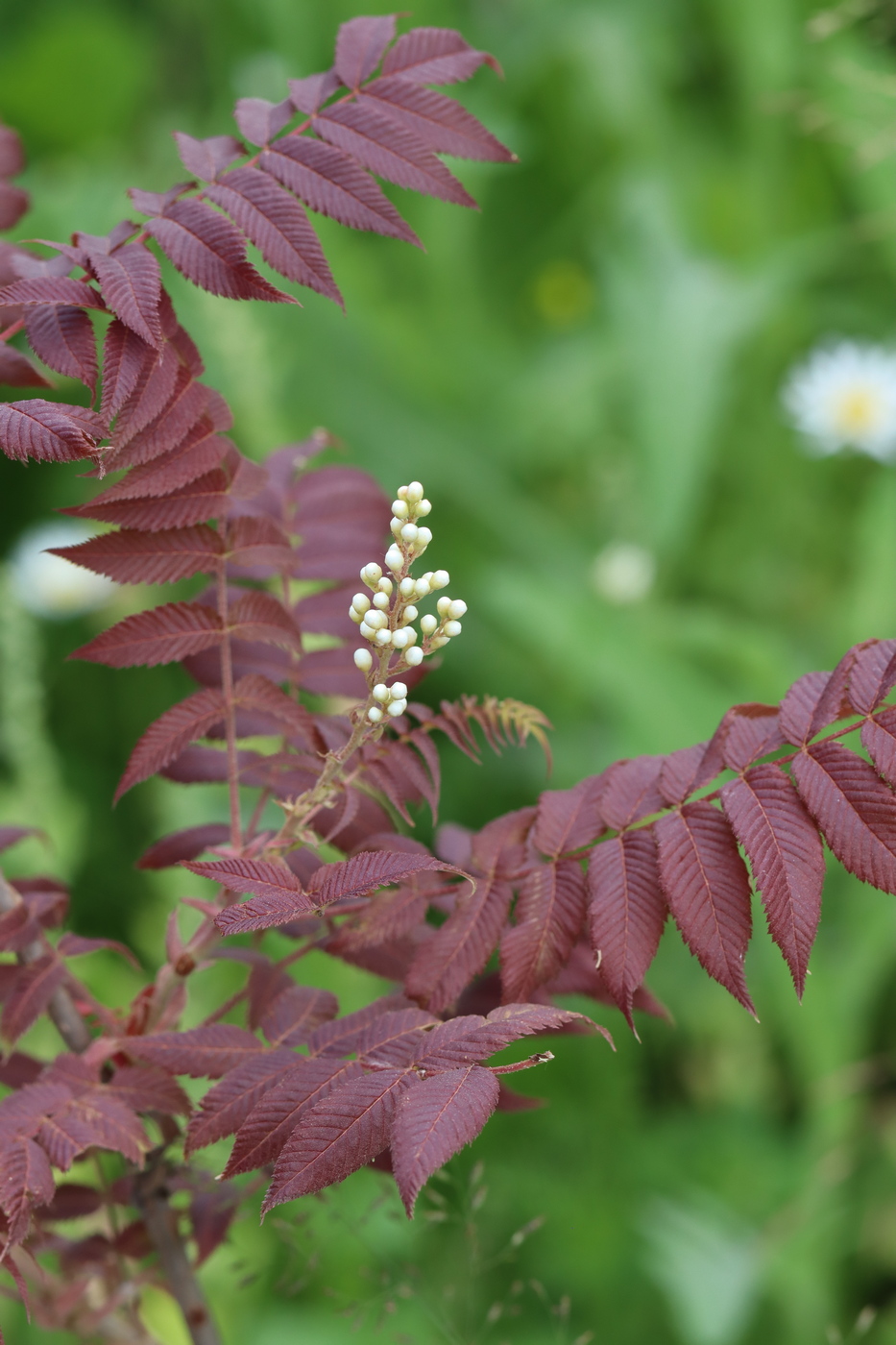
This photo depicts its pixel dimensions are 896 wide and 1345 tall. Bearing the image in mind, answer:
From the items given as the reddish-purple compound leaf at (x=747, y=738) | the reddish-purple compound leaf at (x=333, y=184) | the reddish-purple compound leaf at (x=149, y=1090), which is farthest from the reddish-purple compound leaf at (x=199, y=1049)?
the reddish-purple compound leaf at (x=333, y=184)

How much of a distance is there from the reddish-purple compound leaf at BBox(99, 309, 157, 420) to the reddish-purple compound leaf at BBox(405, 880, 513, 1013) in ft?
0.75

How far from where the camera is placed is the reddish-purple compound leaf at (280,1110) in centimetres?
40

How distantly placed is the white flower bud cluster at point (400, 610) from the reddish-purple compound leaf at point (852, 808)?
0.47ft

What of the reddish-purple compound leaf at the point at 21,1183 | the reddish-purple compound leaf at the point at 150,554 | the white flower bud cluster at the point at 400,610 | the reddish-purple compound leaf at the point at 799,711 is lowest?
the reddish-purple compound leaf at the point at 21,1183

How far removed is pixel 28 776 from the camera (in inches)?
49.4

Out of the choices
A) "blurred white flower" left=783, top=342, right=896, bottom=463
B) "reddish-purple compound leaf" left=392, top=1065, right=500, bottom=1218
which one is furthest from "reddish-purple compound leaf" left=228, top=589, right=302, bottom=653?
"blurred white flower" left=783, top=342, right=896, bottom=463

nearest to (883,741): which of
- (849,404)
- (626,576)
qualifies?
(626,576)

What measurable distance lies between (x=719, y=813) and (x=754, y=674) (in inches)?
33.4

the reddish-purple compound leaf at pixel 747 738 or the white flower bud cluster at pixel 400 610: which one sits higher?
the white flower bud cluster at pixel 400 610

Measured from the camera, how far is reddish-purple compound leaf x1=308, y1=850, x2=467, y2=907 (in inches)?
15.5

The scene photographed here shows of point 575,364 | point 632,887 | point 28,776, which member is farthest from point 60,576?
point 632,887

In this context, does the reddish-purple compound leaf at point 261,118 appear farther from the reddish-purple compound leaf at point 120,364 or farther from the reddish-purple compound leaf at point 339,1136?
the reddish-purple compound leaf at point 339,1136

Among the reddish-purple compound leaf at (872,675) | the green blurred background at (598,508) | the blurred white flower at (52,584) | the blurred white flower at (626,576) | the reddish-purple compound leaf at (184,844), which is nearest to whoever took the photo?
the reddish-purple compound leaf at (872,675)

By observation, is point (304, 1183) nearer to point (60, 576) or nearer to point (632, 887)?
point (632, 887)
